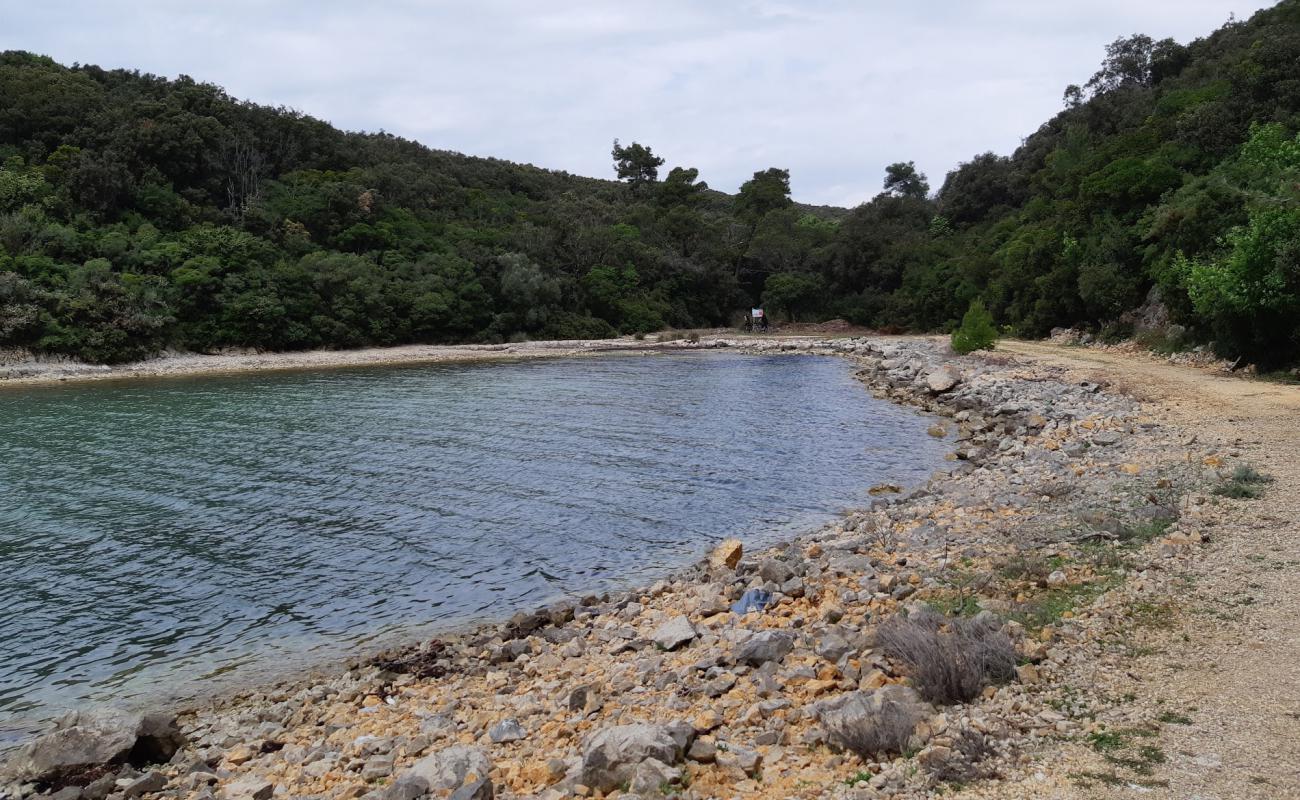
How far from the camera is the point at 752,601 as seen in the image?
8875 mm

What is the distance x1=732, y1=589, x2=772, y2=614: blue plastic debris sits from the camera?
8.77m

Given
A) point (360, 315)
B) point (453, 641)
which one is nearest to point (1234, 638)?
point (453, 641)

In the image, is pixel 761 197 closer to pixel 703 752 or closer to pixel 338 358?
pixel 338 358

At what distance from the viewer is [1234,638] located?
595 centimetres

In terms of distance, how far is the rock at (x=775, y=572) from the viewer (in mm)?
9473

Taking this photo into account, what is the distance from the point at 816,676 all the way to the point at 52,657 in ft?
29.7

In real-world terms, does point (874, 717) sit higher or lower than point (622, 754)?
higher

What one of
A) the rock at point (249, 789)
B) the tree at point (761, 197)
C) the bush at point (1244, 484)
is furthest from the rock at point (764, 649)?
the tree at point (761, 197)

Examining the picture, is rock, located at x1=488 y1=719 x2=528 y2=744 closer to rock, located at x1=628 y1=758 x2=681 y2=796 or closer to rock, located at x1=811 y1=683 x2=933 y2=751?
rock, located at x1=628 y1=758 x2=681 y2=796

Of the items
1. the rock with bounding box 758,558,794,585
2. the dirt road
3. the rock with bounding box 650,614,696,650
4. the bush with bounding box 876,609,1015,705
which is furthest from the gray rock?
the rock with bounding box 758,558,794,585

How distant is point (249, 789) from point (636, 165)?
121038mm

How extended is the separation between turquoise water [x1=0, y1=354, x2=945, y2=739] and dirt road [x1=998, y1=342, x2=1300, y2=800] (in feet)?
22.6

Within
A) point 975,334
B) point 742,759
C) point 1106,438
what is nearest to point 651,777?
point 742,759

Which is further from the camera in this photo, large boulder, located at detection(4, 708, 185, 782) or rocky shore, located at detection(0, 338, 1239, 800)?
large boulder, located at detection(4, 708, 185, 782)
